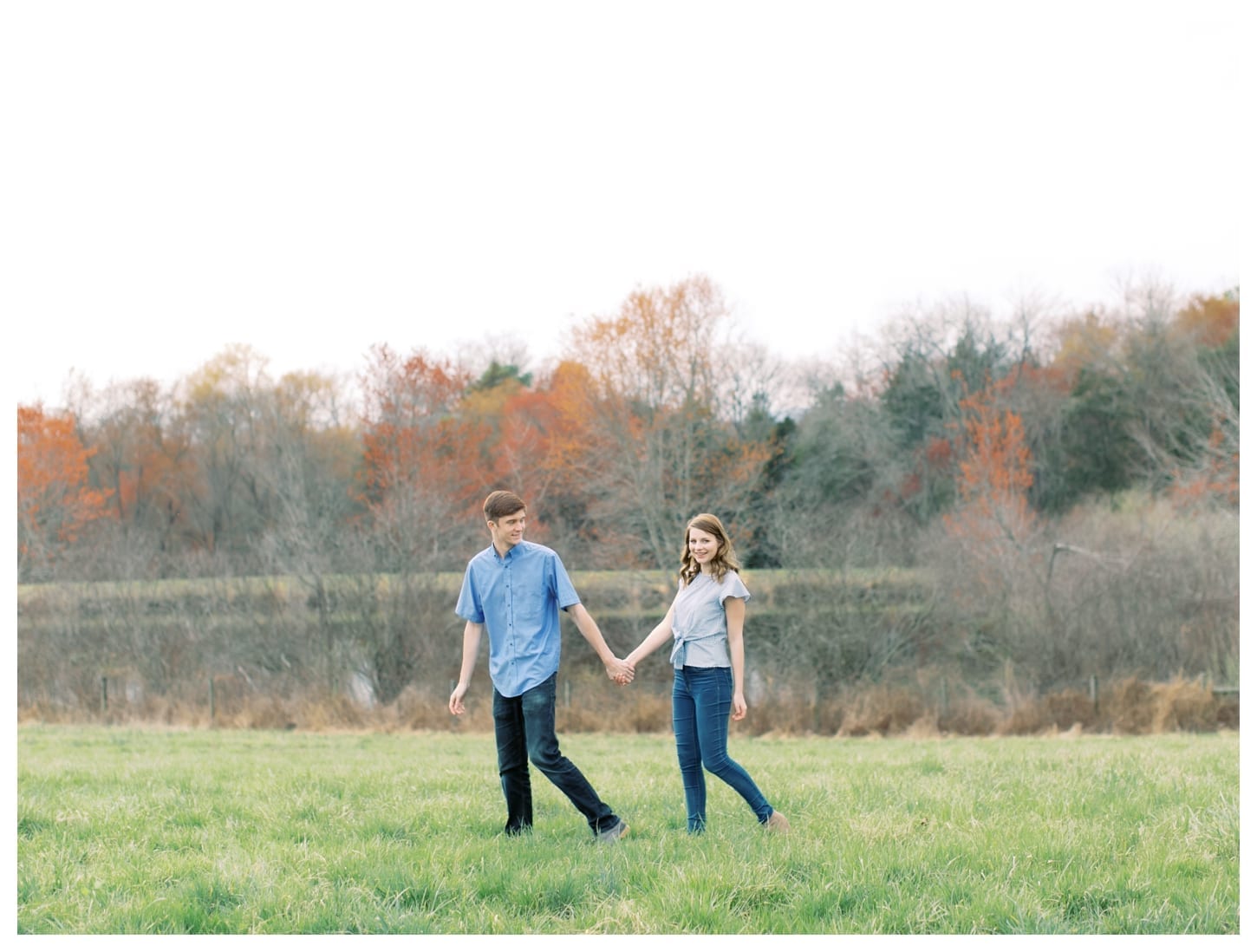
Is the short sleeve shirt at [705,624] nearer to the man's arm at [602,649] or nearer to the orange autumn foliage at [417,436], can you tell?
the man's arm at [602,649]

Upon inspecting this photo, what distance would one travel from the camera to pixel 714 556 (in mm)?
6652

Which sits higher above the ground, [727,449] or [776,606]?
[727,449]

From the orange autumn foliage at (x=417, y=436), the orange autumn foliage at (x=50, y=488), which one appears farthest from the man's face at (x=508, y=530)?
the orange autumn foliage at (x=50, y=488)

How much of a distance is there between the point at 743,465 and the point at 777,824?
33.9 meters

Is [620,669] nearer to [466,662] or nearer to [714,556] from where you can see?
[714,556]

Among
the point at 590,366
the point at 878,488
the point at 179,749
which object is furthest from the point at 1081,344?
the point at 179,749

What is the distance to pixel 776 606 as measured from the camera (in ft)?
105

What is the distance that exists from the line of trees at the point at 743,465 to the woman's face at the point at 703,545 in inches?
999

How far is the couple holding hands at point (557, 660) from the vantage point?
6.43 m

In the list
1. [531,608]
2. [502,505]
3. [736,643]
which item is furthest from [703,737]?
[502,505]

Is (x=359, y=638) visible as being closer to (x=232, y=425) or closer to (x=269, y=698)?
(x=269, y=698)

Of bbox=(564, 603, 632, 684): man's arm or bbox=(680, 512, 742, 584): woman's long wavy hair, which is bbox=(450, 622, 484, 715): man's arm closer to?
bbox=(564, 603, 632, 684): man's arm

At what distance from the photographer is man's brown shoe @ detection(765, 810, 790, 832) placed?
638 centimetres

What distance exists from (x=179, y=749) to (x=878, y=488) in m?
36.3
